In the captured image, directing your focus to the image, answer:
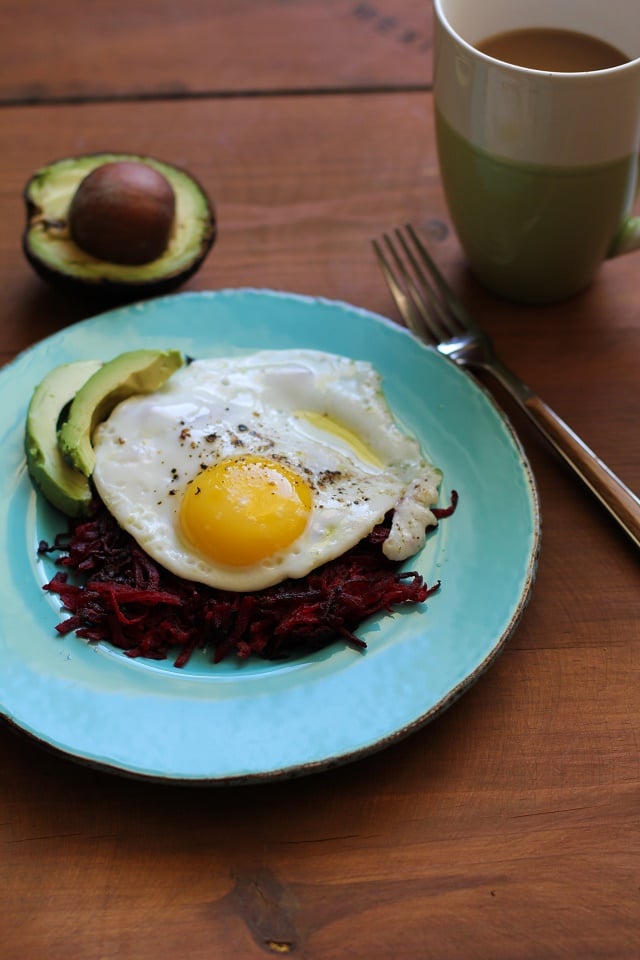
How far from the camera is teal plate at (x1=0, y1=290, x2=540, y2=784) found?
1.49 m

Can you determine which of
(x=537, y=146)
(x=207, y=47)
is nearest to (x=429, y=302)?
(x=537, y=146)

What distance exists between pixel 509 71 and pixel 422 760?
1317 millimetres

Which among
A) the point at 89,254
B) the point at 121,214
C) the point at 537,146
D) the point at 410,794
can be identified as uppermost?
the point at 537,146

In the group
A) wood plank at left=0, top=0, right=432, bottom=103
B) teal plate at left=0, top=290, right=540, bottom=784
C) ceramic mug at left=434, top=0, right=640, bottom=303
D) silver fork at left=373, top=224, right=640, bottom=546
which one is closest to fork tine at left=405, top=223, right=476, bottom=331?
silver fork at left=373, top=224, right=640, bottom=546

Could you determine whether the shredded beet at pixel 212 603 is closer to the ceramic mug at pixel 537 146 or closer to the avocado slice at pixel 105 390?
the avocado slice at pixel 105 390

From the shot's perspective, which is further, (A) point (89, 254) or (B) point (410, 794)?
(A) point (89, 254)

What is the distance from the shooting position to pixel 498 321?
2.37 metres

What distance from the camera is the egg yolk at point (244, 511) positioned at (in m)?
1.76

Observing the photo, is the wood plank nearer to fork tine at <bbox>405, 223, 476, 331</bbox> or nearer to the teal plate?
fork tine at <bbox>405, 223, 476, 331</bbox>

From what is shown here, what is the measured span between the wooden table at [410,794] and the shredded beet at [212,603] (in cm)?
23

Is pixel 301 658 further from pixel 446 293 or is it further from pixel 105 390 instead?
pixel 446 293

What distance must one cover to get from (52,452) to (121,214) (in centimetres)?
65

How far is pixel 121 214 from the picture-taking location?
7.18ft

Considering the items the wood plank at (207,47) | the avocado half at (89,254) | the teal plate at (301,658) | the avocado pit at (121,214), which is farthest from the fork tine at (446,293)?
the wood plank at (207,47)
